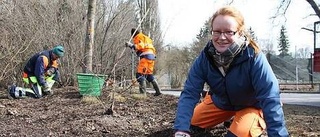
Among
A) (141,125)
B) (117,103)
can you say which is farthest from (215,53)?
(117,103)

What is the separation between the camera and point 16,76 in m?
10.9

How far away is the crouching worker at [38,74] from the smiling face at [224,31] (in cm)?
592

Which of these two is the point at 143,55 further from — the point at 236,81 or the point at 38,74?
the point at 236,81

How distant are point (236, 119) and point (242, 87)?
1.14ft

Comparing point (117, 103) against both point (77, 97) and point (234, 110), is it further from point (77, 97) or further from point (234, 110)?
point (234, 110)

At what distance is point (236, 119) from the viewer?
3402 millimetres

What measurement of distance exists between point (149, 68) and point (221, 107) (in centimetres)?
502

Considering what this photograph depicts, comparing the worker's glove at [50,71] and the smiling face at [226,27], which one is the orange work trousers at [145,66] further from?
the smiling face at [226,27]

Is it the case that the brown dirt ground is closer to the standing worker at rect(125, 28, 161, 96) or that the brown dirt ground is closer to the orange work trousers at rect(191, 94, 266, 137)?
the orange work trousers at rect(191, 94, 266, 137)

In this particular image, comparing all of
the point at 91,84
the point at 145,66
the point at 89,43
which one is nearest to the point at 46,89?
the point at 89,43

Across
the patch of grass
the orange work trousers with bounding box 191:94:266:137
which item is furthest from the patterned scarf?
the patch of grass

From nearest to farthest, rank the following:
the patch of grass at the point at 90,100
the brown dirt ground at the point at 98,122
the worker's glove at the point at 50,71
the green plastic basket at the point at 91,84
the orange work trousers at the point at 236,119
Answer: the orange work trousers at the point at 236,119 < the brown dirt ground at the point at 98,122 < the patch of grass at the point at 90,100 < the green plastic basket at the point at 91,84 < the worker's glove at the point at 50,71

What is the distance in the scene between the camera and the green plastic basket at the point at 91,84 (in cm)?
702

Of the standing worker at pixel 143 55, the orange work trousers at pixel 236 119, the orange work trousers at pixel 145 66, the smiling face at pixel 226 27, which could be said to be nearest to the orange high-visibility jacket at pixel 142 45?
the standing worker at pixel 143 55
